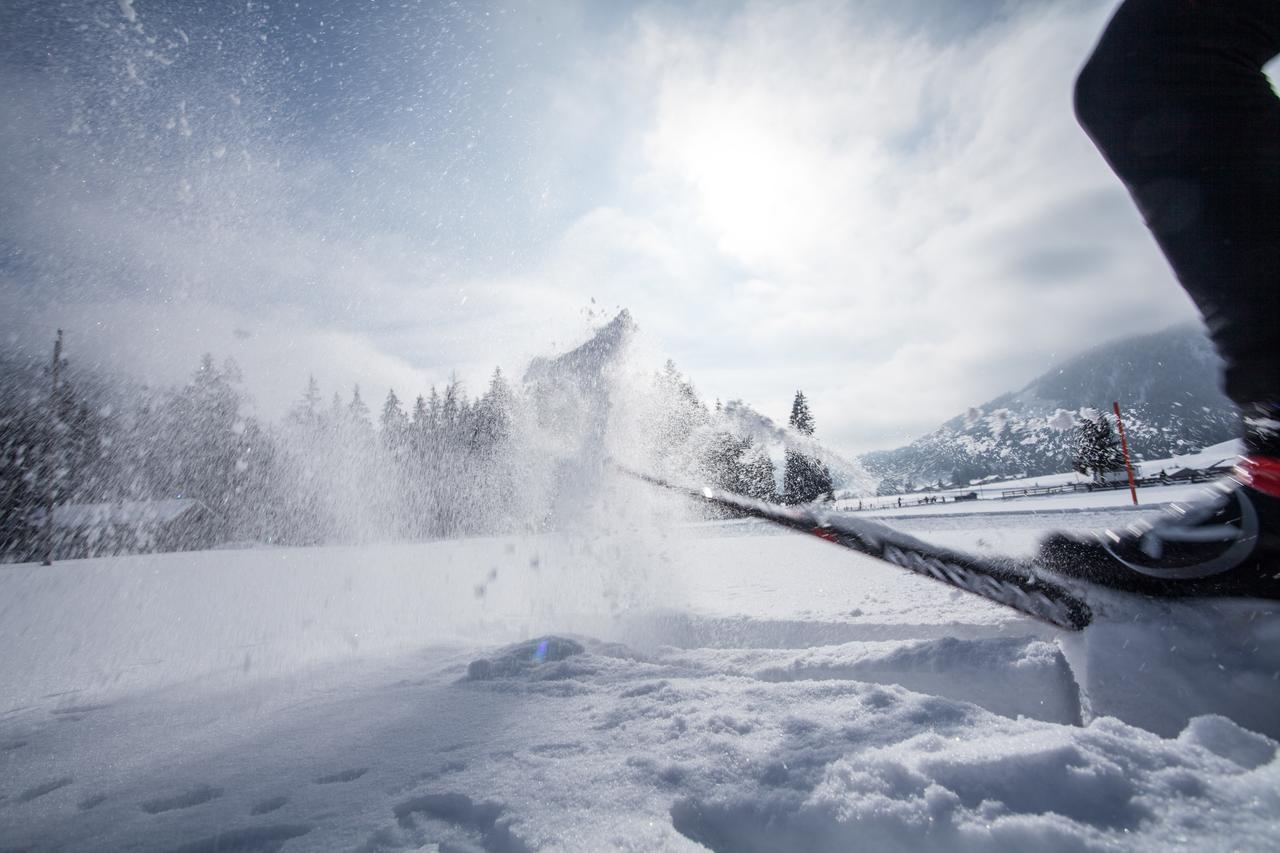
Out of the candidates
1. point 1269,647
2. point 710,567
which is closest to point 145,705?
point 1269,647

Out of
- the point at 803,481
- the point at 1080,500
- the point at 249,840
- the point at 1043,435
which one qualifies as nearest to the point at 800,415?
the point at 803,481

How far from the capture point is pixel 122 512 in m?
24.2

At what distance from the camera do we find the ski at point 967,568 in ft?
5.73

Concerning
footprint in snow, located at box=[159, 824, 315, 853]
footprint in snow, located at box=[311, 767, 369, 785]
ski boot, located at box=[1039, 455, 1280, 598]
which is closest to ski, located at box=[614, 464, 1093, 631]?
ski boot, located at box=[1039, 455, 1280, 598]

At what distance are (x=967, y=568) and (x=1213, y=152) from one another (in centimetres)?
134

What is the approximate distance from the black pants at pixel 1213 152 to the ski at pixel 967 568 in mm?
725

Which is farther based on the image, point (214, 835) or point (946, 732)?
point (946, 732)

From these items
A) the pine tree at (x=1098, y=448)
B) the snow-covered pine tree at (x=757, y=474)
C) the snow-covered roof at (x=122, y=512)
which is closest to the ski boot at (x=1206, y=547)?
the snow-covered pine tree at (x=757, y=474)

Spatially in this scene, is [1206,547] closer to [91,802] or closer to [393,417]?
[91,802]

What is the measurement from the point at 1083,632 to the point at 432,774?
205cm

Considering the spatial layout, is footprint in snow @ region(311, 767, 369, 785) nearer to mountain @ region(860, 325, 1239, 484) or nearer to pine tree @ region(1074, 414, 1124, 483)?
pine tree @ region(1074, 414, 1124, 483)

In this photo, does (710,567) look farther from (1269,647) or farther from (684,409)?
(1269,647)

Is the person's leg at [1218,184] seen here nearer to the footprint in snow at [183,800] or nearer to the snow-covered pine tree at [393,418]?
the footprint in snow at [183,800]

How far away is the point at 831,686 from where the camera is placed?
1.69 metres
